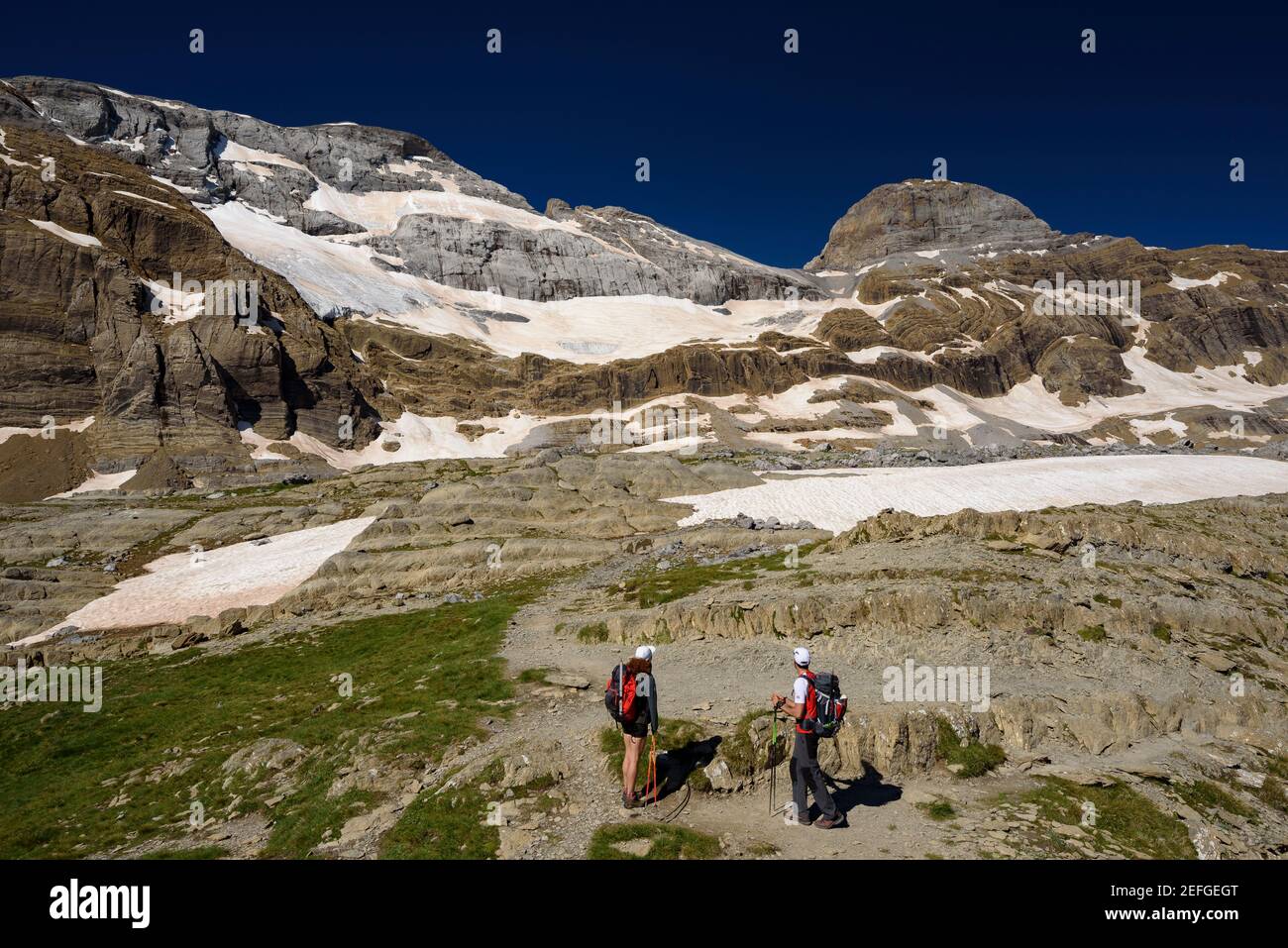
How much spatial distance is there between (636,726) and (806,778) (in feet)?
10.2

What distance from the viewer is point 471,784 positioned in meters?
12.4

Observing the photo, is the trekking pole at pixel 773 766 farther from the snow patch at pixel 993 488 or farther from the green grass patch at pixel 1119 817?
the snow patch at pixel 993 488

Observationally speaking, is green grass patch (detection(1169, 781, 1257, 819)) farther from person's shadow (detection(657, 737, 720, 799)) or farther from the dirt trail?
person's shadow (detection(657, 737, 720, 799))

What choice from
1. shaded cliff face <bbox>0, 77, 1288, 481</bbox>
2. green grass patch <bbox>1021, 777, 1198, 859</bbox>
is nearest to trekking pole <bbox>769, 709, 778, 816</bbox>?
green grass patch <bbox>1021, 777, 1198, 859</bbox>

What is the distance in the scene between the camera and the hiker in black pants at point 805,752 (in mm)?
10547

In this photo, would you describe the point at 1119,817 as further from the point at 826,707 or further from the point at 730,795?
the point at 730,795

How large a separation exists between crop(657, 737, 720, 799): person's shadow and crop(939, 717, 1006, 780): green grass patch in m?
4.99

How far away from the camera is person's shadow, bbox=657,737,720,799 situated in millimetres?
12242

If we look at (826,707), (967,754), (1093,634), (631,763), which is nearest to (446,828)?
(631,763)

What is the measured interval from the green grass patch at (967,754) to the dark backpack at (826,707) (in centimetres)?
466

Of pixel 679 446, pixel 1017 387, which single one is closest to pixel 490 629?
pixel 679 446

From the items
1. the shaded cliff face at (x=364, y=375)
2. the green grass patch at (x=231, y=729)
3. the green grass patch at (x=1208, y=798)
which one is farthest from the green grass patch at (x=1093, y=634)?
the shaded cliff face at (x=364, y=375)
